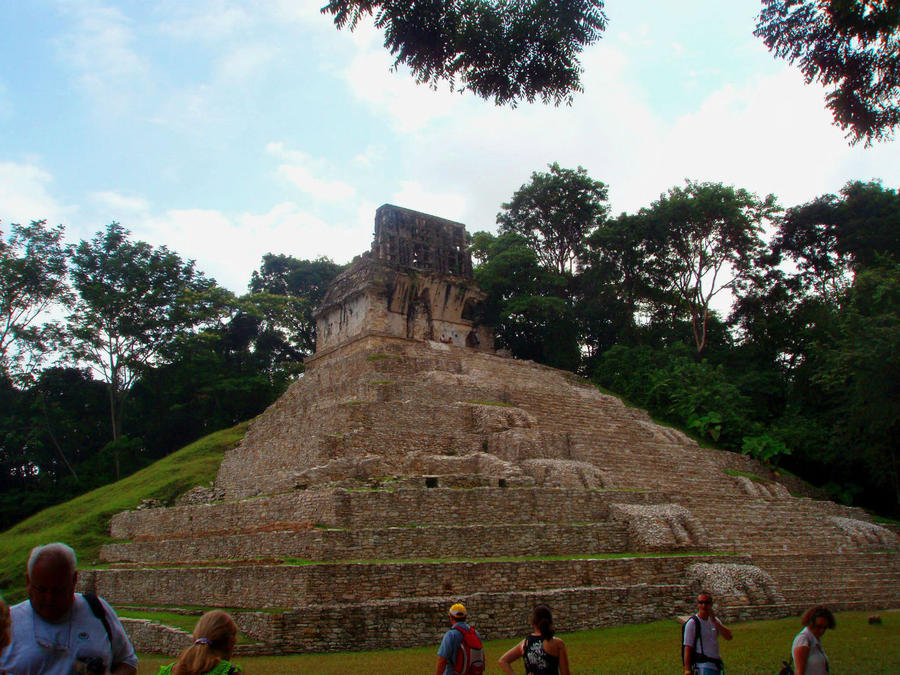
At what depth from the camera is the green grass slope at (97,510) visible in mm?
21250

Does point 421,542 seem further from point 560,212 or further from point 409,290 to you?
point 560,212

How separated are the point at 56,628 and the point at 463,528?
11108 millimetres

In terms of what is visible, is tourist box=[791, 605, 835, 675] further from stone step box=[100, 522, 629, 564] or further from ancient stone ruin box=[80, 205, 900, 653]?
stone step box=[100, 522, 629, 564]

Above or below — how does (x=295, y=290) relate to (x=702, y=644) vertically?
above

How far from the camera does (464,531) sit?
14.6m

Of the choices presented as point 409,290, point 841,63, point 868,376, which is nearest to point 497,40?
point 841,63

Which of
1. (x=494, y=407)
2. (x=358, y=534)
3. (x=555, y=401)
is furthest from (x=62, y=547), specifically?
(x=555, y=401)

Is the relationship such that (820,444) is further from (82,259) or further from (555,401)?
(82,259)

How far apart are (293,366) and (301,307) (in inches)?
224

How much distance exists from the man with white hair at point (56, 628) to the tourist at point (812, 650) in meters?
5.25

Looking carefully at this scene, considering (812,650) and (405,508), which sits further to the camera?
(405,508)

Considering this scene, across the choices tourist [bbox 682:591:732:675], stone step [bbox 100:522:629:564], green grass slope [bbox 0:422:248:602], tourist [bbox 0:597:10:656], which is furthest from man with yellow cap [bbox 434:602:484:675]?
green grass slope [bbox 0:422:248:602]

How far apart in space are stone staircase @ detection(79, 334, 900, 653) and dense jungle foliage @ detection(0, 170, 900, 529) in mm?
7562

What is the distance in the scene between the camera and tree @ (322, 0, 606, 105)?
10953mm
